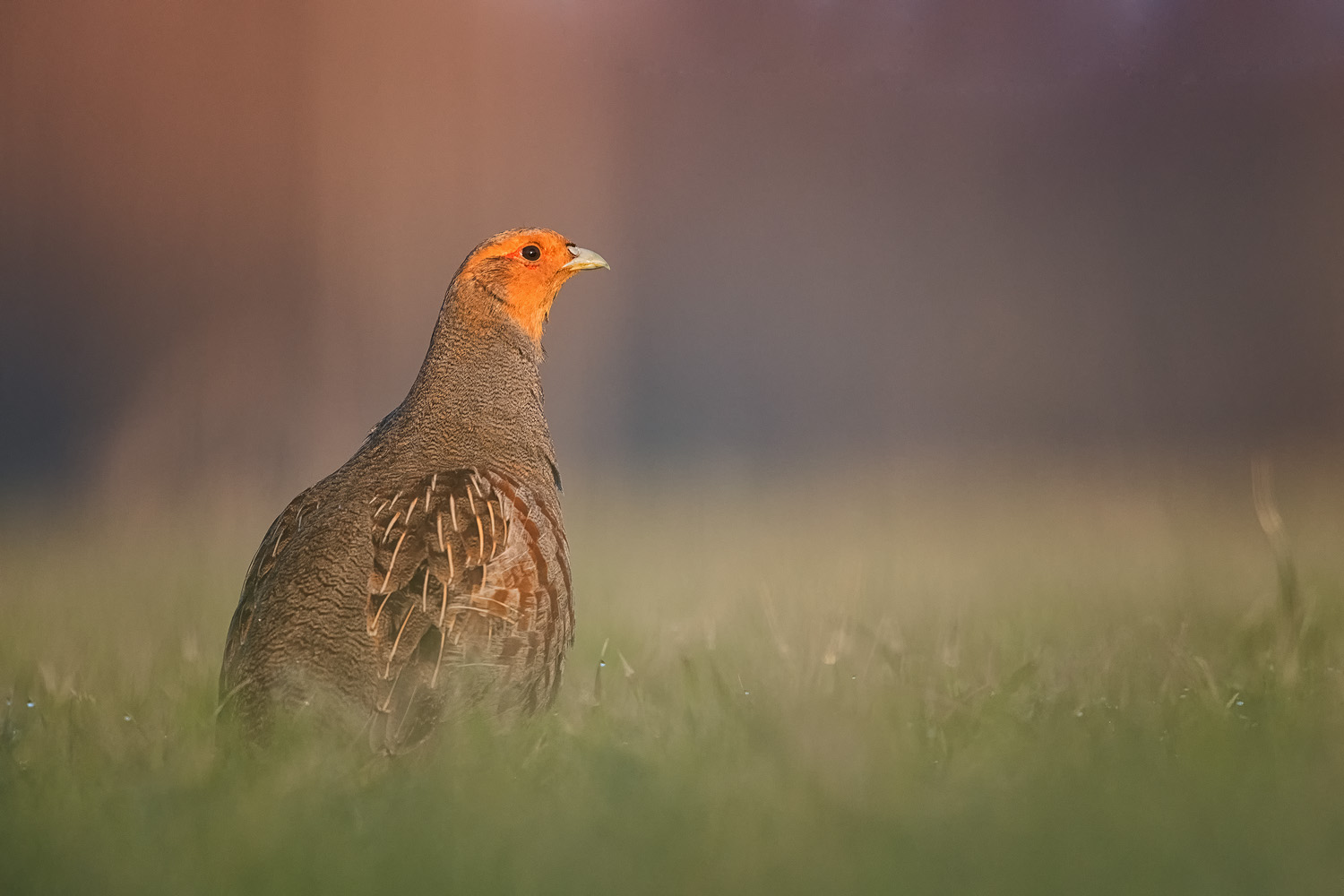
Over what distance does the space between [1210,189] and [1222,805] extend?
15.6ft

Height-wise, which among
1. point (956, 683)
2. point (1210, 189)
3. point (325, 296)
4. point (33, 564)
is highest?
point (1210, 189)

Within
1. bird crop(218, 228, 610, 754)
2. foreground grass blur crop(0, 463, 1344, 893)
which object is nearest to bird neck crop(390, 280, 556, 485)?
bird crop(218, 228, 610, 754)

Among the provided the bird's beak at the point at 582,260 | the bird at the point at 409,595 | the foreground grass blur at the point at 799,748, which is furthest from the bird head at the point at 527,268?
the foreground grass blur at the point at 799,748

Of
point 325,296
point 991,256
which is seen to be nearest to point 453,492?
point 325,296

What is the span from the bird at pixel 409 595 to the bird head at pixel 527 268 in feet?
1.84

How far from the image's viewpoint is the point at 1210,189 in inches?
231

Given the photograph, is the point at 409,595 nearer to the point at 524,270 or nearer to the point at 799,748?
the point at 799,748

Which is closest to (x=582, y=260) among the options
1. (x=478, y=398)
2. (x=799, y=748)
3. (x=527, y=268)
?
(x=527, y=268)

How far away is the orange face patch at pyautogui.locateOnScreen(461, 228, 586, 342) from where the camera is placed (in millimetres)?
3564

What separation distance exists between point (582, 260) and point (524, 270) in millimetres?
213

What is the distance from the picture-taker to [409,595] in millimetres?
2576

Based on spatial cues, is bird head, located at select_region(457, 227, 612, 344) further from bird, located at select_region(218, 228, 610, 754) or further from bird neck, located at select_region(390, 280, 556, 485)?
bird, located at select_region(218, 228, 610, 754)

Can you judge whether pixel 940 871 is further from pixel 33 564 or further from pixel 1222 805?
pixel 33 564

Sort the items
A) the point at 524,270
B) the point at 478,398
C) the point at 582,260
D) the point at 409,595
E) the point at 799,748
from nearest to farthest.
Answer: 1. the point at 799,748
2. the point at 409,595
3. the point at 478,398
4. the point at 524,270
5. the point at 582,260
